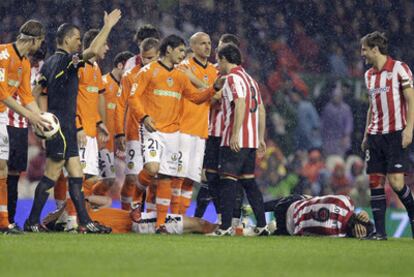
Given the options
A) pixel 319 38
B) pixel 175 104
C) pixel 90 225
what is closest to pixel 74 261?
pixel 90 225

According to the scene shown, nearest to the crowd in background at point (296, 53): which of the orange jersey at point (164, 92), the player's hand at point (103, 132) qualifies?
the player's hand at point (103, 132)

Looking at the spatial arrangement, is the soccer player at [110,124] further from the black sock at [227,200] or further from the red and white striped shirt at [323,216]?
the red and white striped shirt at [323,216]

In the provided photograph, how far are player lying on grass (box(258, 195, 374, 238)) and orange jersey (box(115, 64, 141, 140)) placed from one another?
5.32 feet

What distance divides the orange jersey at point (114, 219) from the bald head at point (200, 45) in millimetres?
1718

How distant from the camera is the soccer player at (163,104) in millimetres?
9633

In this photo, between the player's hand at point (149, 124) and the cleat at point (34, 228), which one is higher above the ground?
the player's hand at point (149, 124)

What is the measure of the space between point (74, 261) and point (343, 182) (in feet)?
29.8

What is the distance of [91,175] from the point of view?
33.9ft

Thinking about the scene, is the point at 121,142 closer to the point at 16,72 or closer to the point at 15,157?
the point at 15,157

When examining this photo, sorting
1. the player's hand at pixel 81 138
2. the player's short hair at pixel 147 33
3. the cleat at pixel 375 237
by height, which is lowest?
the cleat at pixel 375 237

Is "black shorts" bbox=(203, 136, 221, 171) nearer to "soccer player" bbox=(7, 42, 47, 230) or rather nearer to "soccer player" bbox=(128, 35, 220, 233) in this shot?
"soccer player" bbox=(128, 35, 220, 233)

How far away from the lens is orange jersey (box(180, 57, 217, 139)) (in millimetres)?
10336

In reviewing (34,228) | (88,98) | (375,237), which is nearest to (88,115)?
(88,98)

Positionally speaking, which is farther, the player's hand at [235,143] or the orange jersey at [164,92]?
the orange jersey at [164,92]
